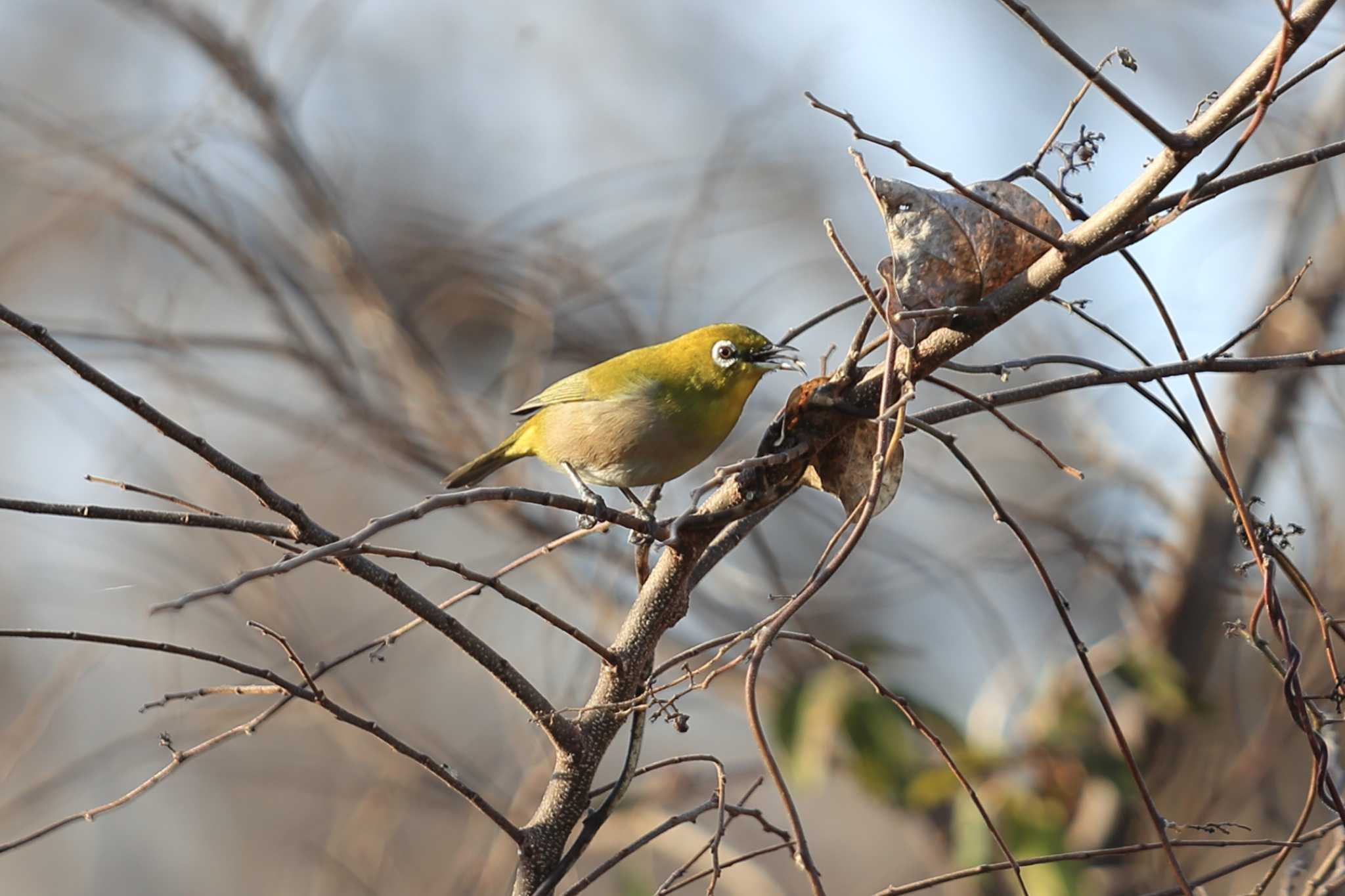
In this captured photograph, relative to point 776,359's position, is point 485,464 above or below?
above

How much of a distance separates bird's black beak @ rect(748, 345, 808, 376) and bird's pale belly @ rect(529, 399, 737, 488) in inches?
8.3

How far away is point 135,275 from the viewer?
5.59 m

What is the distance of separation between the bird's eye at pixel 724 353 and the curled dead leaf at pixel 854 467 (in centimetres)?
167

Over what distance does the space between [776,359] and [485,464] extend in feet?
4.46

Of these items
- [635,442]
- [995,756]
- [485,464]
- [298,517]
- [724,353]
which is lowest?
[298,517]

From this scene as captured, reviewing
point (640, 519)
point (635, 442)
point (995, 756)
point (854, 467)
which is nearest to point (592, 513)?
point (640, 519)

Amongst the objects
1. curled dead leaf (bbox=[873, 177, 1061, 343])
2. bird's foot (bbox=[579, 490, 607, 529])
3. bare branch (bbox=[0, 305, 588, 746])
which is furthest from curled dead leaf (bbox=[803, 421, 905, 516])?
bare branch (bbox=[0, 305, 588, 746])

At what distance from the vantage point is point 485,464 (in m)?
4.55

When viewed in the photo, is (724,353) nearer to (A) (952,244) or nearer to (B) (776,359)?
(B) (776,359)

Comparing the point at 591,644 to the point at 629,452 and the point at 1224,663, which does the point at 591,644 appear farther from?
the point at 1224,663

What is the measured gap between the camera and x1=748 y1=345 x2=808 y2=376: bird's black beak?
3.61 meters

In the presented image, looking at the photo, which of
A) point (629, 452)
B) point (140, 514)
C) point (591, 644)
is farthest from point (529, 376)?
point (140, 514)

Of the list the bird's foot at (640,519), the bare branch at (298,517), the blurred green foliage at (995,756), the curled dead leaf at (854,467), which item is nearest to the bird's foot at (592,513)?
the bird's foot at (640,519)

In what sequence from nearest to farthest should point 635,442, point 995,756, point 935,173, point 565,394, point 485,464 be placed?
1. point 935,173
2. point 635,442
3. point 565,394
4. point 485,464
5. point 995,756
